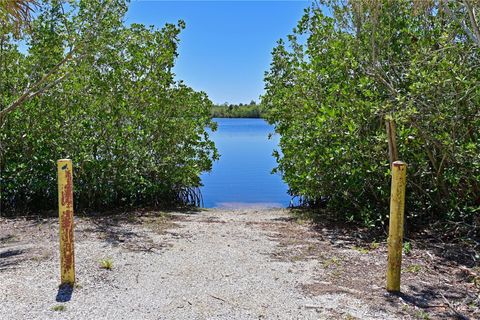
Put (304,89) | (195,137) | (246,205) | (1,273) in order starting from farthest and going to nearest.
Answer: (246,205) < (195,137) < (304,89) < (1,273)

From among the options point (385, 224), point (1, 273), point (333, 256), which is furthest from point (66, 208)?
point (385, 224)

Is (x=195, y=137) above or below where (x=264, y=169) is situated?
above

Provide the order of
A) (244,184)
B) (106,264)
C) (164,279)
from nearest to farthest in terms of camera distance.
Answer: (164,279) → (106,264) → (244,184)

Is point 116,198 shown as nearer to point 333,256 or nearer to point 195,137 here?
point 195,137

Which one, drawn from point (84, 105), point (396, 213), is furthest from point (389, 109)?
point (84, 105)

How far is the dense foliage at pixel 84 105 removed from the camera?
23.6 feet

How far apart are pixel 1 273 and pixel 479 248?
471cm

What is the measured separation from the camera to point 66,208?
367cm

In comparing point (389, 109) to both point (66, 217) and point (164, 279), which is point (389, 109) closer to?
point (164, 279)

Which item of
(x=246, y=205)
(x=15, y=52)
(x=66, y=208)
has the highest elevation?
(x=15, y=52)

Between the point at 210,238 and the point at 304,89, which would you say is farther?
the point at 304,89

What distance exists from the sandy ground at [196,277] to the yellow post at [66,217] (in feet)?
0.46

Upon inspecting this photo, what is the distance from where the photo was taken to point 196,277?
13.6ft

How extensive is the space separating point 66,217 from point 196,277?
47.3 inches
